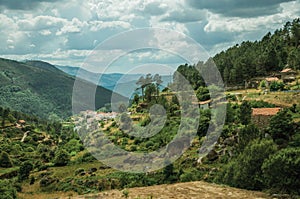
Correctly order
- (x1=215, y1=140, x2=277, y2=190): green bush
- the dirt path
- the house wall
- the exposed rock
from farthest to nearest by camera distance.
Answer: the house wall
the exposed rock
(x1=215, y1=140, x2=277, y2=190): green bush
the dirt path

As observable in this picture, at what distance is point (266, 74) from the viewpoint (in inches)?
1857

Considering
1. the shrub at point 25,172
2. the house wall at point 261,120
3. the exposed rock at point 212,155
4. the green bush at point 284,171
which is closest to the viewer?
the green bush at point 284,171

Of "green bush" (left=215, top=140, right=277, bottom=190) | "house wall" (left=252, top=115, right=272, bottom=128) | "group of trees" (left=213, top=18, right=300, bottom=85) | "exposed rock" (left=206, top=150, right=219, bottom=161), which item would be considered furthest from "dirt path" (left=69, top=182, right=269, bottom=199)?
"group of trees" (left=213, top=18, right=300, bottom=85)

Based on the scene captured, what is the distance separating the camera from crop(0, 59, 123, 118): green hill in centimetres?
13538

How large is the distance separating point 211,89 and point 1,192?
27094 millimetres

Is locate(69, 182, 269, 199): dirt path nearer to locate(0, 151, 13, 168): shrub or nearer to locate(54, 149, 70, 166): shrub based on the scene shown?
locate(54, 149, 70, 166): shrub

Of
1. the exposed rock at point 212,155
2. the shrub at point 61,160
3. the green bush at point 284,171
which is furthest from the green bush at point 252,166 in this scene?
the shrub at point 61,160

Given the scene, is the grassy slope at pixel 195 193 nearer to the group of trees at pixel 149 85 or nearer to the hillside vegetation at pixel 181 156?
the hillside vegetation at pixel 181 156

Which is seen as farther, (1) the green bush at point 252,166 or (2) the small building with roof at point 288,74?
(2) the small building with roof at point 288,74

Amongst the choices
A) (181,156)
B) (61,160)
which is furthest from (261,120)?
(61,160)

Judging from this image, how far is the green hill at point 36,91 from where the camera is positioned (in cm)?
13538

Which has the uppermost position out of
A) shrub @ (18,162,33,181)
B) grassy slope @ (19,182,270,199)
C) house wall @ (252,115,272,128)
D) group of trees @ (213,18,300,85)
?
group of trees @ (213,18,300,85)

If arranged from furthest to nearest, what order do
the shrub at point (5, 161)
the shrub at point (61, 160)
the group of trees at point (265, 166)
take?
the shrub at point (5, 161)
the shrub at point (61, 160)
the group of trees at point (265, 166)

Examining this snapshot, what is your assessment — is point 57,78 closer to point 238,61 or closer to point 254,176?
point 238,61
